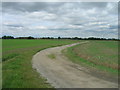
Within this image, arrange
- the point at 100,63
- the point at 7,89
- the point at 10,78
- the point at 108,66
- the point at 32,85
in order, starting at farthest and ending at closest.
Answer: the point at 100,63 < the point at 108,66 < the point at 10,78 < the point at 32,85 < the point at 7,89

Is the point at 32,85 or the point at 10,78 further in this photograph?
the point at 10,78

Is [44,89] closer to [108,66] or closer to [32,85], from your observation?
[32,85]

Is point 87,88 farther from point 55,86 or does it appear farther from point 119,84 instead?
point 119,84

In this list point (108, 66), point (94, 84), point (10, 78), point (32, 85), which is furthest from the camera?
point (108, 66)

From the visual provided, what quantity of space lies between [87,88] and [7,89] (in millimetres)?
3745

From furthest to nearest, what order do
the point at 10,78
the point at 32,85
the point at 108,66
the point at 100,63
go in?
1. the point at 100,63
2. the point at 108,66
3. the point at 10,78
4. the point at 32,85

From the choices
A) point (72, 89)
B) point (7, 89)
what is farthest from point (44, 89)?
point (7, 89)

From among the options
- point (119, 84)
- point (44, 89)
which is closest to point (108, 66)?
point (119, 84)

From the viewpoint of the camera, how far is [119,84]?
648 cm

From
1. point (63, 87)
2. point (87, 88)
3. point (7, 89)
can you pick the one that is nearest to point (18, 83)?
point (7, 89)

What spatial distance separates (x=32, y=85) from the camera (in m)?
6.02

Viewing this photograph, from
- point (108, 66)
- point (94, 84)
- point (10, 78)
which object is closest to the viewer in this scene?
point (94, 84)

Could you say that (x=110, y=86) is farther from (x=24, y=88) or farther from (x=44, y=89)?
(x=24, y=88)

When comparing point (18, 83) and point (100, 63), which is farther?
point (100, 63)
